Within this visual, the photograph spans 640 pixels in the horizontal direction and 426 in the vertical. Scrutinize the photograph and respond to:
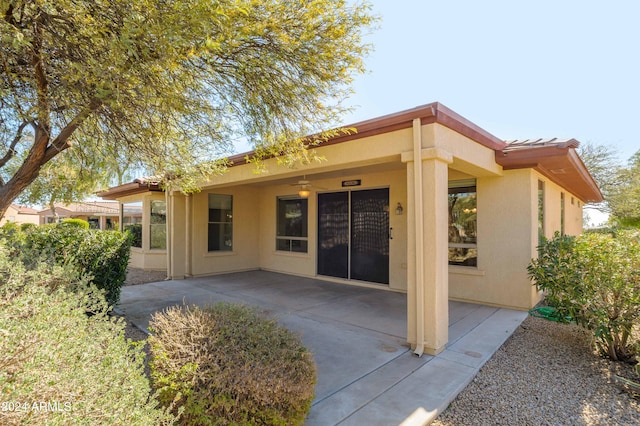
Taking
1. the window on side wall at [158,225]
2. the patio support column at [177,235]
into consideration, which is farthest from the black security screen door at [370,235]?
the window on side wall at [158,225]

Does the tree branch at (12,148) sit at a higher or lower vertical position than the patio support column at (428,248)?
higher

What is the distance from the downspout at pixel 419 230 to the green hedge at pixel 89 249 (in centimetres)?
459

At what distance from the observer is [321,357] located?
4.02 meters

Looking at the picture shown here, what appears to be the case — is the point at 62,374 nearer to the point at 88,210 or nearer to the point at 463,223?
the point at 463,223

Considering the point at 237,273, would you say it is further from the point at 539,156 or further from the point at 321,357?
the point at 539,156

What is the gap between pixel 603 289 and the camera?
4020 millimetres

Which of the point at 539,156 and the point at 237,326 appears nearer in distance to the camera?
the point at 237,326

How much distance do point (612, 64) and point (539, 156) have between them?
348 inches

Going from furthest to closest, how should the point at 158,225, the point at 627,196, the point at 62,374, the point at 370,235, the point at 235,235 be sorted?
the point at 627,196 < the point at 158,225 < the point at 235,235 < the point at 370,235 < the point at 62,374

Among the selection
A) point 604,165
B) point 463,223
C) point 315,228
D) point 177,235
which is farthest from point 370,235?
point 604,165

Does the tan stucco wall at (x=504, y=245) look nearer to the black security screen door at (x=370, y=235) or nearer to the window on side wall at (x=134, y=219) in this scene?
the black security screen door at (x=370, y=235)

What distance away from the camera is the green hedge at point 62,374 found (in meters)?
1.35

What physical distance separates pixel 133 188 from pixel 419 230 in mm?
9871

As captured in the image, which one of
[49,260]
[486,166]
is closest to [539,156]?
[486,166]
